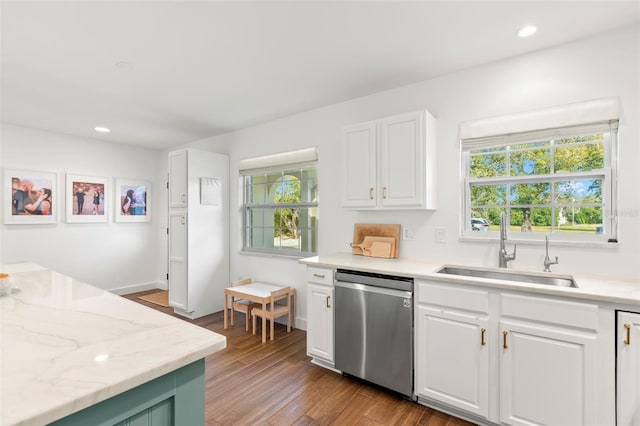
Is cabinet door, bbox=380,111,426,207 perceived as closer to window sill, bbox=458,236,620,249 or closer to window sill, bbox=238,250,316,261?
window sill, bbox=458,236,620,249

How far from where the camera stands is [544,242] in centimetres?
229

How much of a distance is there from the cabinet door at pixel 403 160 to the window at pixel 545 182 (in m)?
0.43

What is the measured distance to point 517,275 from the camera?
7.33 feet

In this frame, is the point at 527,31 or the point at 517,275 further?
the point at 517,275

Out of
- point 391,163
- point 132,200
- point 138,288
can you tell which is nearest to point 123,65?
point 391,163

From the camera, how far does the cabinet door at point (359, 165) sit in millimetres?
2764

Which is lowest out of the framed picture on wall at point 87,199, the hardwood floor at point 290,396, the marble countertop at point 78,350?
the hardwood floor at point 290,396

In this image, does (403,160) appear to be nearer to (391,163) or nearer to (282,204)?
(391,163)

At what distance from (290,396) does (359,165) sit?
6.39ft

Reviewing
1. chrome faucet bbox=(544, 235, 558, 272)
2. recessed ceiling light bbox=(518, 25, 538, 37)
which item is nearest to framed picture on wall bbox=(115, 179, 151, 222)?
recessed ceiling light bbox=(518, 25, 538, 37)

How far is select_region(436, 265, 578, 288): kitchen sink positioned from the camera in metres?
2.07

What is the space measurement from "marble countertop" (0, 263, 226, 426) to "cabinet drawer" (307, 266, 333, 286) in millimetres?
1547

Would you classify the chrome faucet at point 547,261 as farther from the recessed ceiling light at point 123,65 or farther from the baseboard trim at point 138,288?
the baseboard trim at point 138,288

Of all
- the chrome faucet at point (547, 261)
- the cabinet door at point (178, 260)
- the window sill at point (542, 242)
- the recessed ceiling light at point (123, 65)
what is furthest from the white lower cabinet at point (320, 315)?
the recessed ceiling light at point (123, 65)
